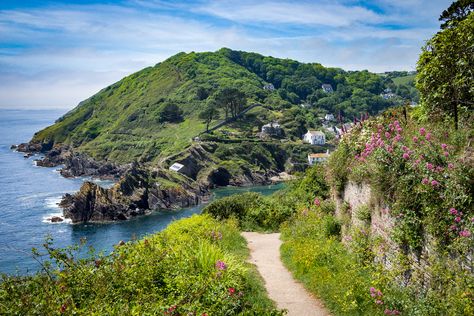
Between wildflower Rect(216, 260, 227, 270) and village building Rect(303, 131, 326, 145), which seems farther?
village building Rect(303, 131, 326, 145)

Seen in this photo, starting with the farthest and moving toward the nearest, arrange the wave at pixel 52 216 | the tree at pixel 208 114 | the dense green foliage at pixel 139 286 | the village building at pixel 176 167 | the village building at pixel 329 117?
the village building at pixel 329 117 < the tree at pixel 208 114 < the village building at pixel 176 167 < the wave at pixel 52 216 < the dense green foliage at pixel 139 286

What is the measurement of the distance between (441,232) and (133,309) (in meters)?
5.80

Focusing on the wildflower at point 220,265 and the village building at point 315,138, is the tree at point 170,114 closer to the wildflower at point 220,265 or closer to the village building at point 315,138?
the village building at point 315,138

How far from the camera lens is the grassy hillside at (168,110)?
391ft

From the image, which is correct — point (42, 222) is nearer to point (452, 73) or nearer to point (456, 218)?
point (452, 73)

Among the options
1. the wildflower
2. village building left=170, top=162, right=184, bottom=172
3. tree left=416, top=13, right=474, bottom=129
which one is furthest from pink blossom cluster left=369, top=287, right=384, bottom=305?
village building left=170, top=162, right=184, bottom=172

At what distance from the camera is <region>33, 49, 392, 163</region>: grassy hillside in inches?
4695

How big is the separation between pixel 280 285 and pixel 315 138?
112 meters

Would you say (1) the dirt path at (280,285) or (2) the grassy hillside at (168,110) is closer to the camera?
(1) the dirt path at (280,285)

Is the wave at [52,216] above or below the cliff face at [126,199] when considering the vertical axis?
below

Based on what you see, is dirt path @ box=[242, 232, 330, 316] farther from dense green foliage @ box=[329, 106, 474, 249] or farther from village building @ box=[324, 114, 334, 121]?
village building @ box=[324, 114, 334, 121]

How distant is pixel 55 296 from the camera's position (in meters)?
7.21

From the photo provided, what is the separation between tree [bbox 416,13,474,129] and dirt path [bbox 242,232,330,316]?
581 cm

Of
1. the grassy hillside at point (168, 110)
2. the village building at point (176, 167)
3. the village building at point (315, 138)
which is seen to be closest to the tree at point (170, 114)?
the grassy hillside at point (168, 110)
